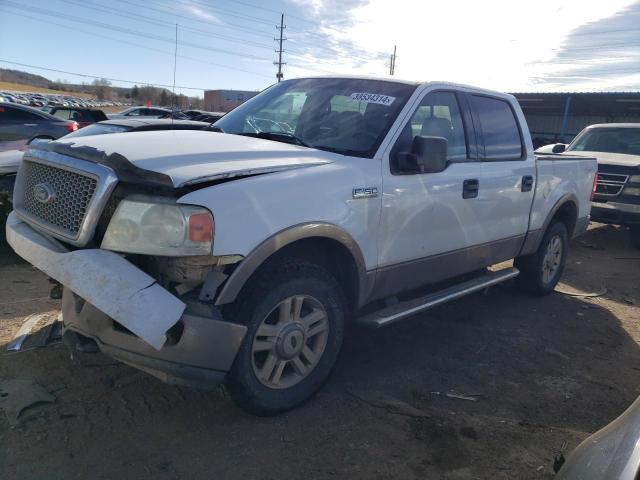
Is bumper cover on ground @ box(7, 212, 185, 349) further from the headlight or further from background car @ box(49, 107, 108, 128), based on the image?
background car @ box(49, 107, 108, 128)

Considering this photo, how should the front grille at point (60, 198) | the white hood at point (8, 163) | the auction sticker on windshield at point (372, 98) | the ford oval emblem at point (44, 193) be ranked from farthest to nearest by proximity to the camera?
the white hood at point (8, 163)
the auction sticker on windshield at point (372, 98)
the ford oval emblem at point (44, 193)
the front grille at point (60, 198)

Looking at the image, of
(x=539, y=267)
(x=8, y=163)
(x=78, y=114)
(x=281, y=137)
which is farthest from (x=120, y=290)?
(x=78, y=114)

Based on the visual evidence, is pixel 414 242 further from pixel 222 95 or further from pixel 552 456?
pixel 222 95

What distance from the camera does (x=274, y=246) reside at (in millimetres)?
2846

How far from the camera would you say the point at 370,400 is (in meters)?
3.49

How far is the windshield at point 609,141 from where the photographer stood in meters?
9.91

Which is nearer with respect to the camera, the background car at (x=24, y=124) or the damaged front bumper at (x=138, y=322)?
the damaged front bumper at (x=138, y=322)

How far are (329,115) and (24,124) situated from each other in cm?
1087

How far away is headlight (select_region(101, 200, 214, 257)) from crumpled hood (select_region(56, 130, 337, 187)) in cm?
16

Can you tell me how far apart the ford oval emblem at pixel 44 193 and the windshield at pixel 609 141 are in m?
9.86

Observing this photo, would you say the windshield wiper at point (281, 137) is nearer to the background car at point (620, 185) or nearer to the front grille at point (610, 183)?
the background car at point (620, 185)

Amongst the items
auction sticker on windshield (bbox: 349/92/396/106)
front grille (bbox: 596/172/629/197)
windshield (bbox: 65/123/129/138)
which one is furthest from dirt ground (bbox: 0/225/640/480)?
front grille (bbox: 596/172/629/197)

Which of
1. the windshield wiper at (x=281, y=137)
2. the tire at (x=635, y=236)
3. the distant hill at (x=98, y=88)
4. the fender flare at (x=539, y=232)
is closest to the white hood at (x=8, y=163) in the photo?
the windshield wiper at (x=281, y=137)

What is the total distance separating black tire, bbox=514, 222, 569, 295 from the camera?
5789 mm
